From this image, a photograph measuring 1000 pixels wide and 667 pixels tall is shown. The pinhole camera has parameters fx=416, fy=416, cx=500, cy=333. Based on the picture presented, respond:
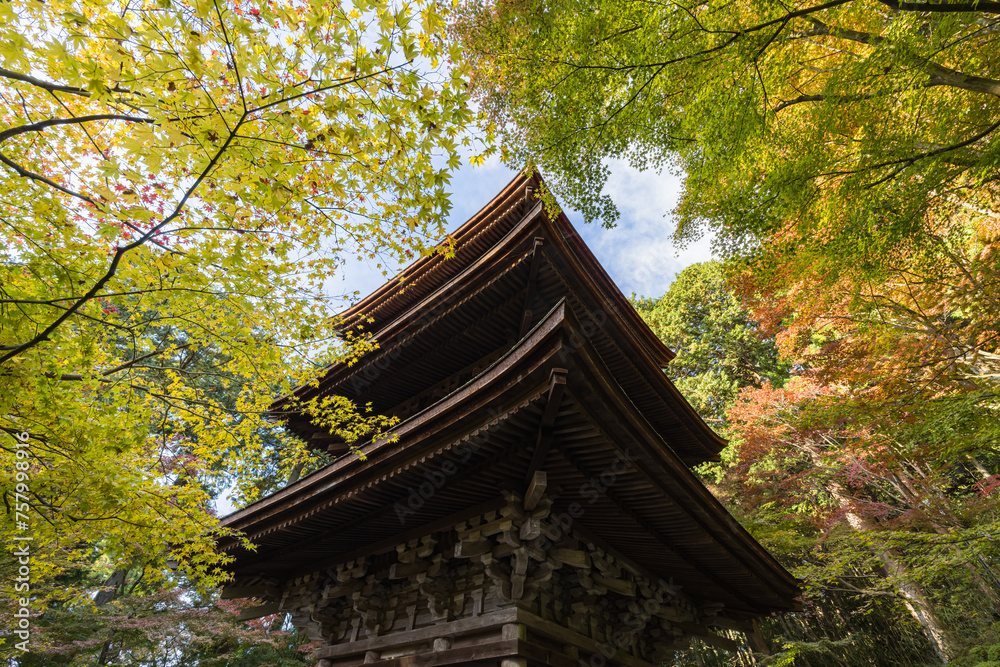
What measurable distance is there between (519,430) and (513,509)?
807 mm

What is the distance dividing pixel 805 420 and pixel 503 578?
19.3ft

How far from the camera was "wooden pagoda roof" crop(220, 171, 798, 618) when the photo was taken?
3.22 metres

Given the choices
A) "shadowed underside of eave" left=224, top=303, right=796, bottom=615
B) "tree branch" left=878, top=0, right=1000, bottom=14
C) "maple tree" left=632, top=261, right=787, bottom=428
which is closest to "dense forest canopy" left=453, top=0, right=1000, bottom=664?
"tree branch" left=878, top=0, right=1000, bottom=14

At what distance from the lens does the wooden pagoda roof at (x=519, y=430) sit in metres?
3.22

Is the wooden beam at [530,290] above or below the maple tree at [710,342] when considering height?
below

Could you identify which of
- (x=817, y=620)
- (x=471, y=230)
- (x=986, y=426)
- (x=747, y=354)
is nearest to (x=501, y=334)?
(x=471, y=230)

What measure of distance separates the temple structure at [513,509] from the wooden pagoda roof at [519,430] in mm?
24

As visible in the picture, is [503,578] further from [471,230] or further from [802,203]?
[471,230]

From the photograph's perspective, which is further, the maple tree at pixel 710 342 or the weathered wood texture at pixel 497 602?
the maple tree at pixel 710 342

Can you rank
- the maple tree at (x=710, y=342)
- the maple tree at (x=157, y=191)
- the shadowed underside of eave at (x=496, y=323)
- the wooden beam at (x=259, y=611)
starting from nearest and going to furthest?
the maple tree at (x=157, y=191) < the shadowed underside of eave at (x=496, y=323) < the wooden beam at (x=259, y=611) < the maple tree at (x=710, y=342)

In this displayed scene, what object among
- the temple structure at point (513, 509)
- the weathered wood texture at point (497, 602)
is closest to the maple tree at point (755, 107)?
the temple structure at point (513, 509)

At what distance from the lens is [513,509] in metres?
3.66

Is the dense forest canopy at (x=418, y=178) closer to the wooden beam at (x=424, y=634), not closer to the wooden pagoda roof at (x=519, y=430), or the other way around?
the wooden pagoda roof at (x=519, y=430)

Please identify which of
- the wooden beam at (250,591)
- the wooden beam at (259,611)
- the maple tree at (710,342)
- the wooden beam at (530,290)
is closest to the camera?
the wooden beam at (530,290)
